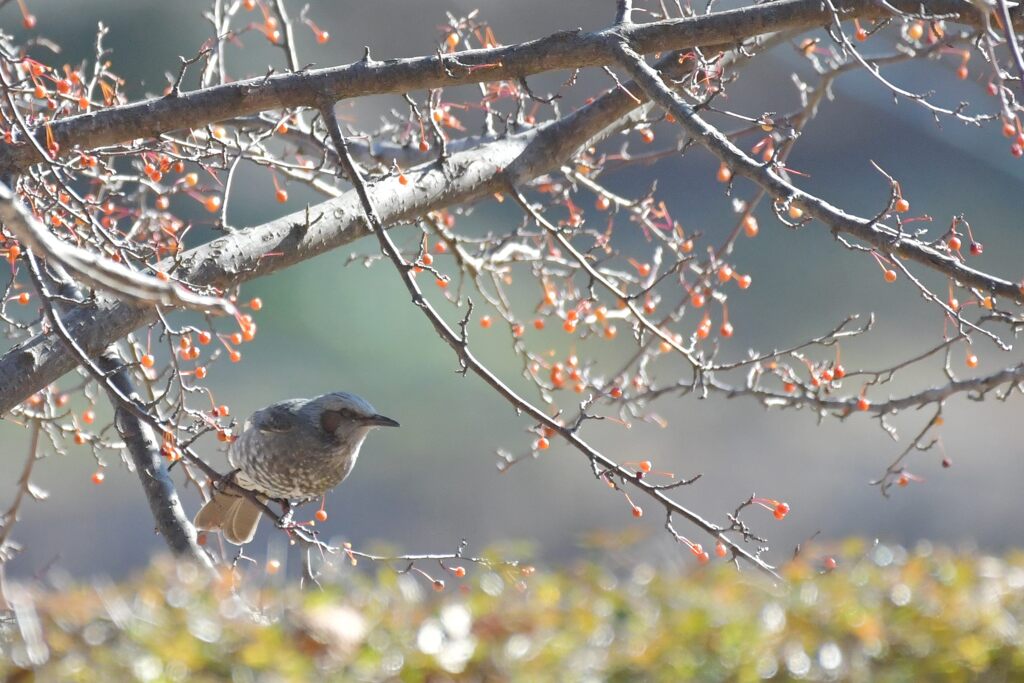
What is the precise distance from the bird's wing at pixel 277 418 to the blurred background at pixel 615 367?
3.92 meters

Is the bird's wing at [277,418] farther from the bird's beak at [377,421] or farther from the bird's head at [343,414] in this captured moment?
the bird's beak at [377,421]

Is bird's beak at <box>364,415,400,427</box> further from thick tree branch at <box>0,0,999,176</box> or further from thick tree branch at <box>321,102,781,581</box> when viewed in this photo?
thick tree branch at <box>0,0,999,176</box>

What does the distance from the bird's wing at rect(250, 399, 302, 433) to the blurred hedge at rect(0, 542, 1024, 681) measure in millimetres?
2090

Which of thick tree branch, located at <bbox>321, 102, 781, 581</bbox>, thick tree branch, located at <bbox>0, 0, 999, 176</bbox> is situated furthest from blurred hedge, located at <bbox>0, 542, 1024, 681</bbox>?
thick tree branch, located at <bbox>0, 0, 999, 176</bbox>

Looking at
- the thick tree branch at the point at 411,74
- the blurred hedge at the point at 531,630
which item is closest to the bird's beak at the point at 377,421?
the thick tree branch at the point at 411,74

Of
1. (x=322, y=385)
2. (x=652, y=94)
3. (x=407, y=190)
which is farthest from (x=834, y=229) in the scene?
(x=322, y=385)

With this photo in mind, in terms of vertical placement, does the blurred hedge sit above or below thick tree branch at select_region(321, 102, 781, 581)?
below

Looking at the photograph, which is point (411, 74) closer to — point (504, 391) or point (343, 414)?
point (504, 391)

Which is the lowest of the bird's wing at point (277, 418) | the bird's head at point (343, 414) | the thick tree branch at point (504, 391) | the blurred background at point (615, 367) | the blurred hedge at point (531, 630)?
the blurred hedge at point (531, 630)

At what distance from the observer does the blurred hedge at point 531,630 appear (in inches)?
64.1

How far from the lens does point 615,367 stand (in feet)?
33.1

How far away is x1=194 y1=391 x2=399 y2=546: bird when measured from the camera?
156 inches

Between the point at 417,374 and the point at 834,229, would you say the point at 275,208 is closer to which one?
the point at 417,374

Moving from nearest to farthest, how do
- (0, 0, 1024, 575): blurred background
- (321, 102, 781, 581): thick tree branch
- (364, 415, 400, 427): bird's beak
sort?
(321, 102, 781, 581): thick tree branch, (364, 415, 400, 427): bird's beak, (0, 0, 1024, 575): blurred background
